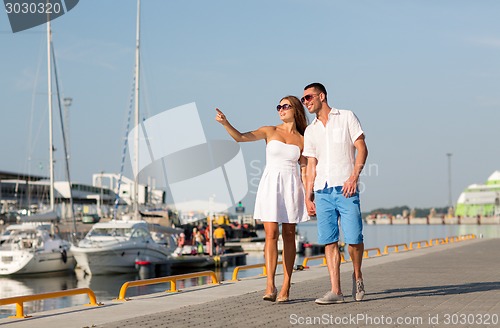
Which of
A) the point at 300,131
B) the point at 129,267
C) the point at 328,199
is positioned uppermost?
the point at 300,131

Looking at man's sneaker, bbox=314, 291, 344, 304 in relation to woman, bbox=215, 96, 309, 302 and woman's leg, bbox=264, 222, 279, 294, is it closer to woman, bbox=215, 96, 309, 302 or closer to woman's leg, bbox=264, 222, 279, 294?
woman, bbox=215, 96, 309, 302

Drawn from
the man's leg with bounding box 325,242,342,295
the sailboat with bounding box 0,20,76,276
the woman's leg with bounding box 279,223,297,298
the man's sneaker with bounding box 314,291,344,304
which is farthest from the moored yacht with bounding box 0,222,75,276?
the man's sneaker with bounding box 314,291,344,304

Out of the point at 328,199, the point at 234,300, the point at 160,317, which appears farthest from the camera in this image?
the point at 234,300

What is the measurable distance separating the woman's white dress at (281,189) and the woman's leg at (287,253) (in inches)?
5.1

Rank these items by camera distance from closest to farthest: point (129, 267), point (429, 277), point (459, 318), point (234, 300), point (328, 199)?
1. point (459, 318)
2. point (328, 199)
3. point (234, 300)
4. point (429, 277)
5. point (129, 267)

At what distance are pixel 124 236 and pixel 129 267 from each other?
1.73 metres

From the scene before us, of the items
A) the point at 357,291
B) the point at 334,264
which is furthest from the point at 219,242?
the point at 334,264

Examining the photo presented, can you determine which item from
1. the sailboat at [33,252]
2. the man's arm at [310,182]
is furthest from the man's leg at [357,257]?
the sailboat at [33,252]

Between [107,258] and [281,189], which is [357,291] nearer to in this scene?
[281,189]

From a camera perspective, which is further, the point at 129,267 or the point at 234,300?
the point at 129,267

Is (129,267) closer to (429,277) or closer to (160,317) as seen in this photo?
(429,277)

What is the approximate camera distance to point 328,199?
9.74m

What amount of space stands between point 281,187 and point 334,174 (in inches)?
24.7

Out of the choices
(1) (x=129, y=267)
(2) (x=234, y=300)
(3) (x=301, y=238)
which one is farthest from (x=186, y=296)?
(3) (x=301, y=238)
